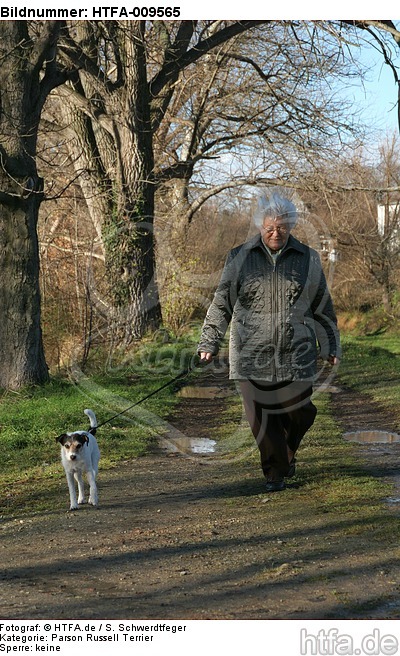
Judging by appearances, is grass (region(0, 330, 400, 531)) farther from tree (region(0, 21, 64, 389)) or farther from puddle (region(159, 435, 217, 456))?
→ tree (region(0, 21, 64, 389))

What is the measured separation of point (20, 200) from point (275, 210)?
7479 millimetres

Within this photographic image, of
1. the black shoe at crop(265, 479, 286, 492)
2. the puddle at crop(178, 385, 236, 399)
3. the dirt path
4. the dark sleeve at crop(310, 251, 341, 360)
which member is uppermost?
the dark sleeve at crop(310, 251, 341, 360)

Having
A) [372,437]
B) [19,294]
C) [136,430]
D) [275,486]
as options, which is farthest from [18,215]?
[275,486]

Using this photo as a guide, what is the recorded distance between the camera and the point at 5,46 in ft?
47.0

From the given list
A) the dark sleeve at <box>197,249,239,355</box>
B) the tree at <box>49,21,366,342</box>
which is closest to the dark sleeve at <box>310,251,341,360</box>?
the dark sleeve at <box>197,249,239,355</box>

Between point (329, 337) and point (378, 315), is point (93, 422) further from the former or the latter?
point (378, 315)

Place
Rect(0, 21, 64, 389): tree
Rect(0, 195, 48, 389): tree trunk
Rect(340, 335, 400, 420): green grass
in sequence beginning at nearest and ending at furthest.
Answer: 1. Rect(0, 21, 64, 389): tree
2. Rect(0, 195, 48, 389): tree trunk
3. Rect(340, 335, 400, 420): green grass

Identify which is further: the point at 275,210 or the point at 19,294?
the point at 19,294

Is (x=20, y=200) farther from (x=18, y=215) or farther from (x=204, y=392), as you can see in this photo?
(x=204, y=392)

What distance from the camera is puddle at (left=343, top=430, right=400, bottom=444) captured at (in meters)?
11.0

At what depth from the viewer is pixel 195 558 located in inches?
248

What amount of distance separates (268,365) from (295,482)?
1.21 m

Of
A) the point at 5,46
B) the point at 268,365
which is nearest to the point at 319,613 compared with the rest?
the point at 268,365

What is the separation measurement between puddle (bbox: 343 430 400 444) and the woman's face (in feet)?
12.5
